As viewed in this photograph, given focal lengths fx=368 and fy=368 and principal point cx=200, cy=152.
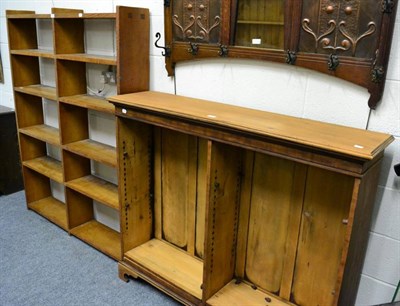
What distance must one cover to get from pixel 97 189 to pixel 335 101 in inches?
66.8

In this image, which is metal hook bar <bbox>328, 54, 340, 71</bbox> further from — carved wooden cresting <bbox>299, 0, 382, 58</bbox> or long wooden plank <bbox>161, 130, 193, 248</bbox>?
long wooden plank <bbox>161, 130, 193, 248</bbox>

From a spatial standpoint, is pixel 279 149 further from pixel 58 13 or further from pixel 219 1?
pixel 58 13

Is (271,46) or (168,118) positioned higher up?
(271,46)

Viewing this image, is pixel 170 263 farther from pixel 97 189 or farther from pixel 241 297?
pixel 97 189

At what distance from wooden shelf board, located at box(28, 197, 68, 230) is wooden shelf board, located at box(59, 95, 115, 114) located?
0.98 metres

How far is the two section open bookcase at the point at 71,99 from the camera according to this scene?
213 centimetres

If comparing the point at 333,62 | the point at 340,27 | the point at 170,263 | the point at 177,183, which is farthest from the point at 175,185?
the point at 340,27

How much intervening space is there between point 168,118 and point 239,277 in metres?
0.98

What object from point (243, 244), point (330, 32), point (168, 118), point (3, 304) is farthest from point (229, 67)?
point (3, 304)

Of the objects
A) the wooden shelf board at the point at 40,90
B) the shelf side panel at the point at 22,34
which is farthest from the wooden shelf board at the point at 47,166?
the shelf side panel at the point at 22,34

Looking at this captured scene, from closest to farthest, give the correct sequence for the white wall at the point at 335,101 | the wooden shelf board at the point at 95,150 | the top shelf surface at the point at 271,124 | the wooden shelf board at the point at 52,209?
the top shelf surface at the point at 271,124
the white wall at the point at 335,101
the wooden shelf board at the point at 95,150
the wooden shelf board at the point at 52,209

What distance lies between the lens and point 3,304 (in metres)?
2.08

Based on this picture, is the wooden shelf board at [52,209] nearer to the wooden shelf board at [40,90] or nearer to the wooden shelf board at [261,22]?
the wooden shelf board at [40,90]

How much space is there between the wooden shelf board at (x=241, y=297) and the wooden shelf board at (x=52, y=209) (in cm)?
144
